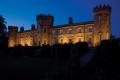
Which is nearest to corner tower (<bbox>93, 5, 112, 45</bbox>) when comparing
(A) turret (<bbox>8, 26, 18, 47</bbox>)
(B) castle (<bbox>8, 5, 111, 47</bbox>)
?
(B) castle (<bbox>8, 5, 111, 47</bbox>)

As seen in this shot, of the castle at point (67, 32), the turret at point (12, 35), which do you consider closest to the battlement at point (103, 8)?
the castle at point (67, 32)

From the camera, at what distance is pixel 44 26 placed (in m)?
70.6

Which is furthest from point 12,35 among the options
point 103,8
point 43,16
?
point 103,8

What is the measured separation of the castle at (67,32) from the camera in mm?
58688

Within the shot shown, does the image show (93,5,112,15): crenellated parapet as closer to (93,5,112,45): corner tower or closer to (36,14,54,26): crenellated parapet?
(93,5,112,45): corner tower

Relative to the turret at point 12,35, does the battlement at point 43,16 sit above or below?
above

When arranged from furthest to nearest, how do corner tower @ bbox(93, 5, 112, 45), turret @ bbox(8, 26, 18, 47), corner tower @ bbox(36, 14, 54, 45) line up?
turret @ bbox(8, 26, 18, 47)
corner tower @ bbox(36, 14, 54, 45)
corner tower @ bbox(93, 5, 112, 45)

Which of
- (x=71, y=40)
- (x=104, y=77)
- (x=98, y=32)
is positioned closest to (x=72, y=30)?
(x=71, y=40)

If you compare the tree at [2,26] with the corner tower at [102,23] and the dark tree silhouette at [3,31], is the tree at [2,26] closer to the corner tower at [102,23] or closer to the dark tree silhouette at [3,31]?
the dark tree silhouette at [3,31]

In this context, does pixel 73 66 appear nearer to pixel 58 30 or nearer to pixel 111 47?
pixel 111 47

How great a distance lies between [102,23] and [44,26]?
18.5 meters

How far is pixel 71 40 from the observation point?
2601 inches

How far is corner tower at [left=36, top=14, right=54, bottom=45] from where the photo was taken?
69375mm

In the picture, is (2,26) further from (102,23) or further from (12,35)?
(102,23)
